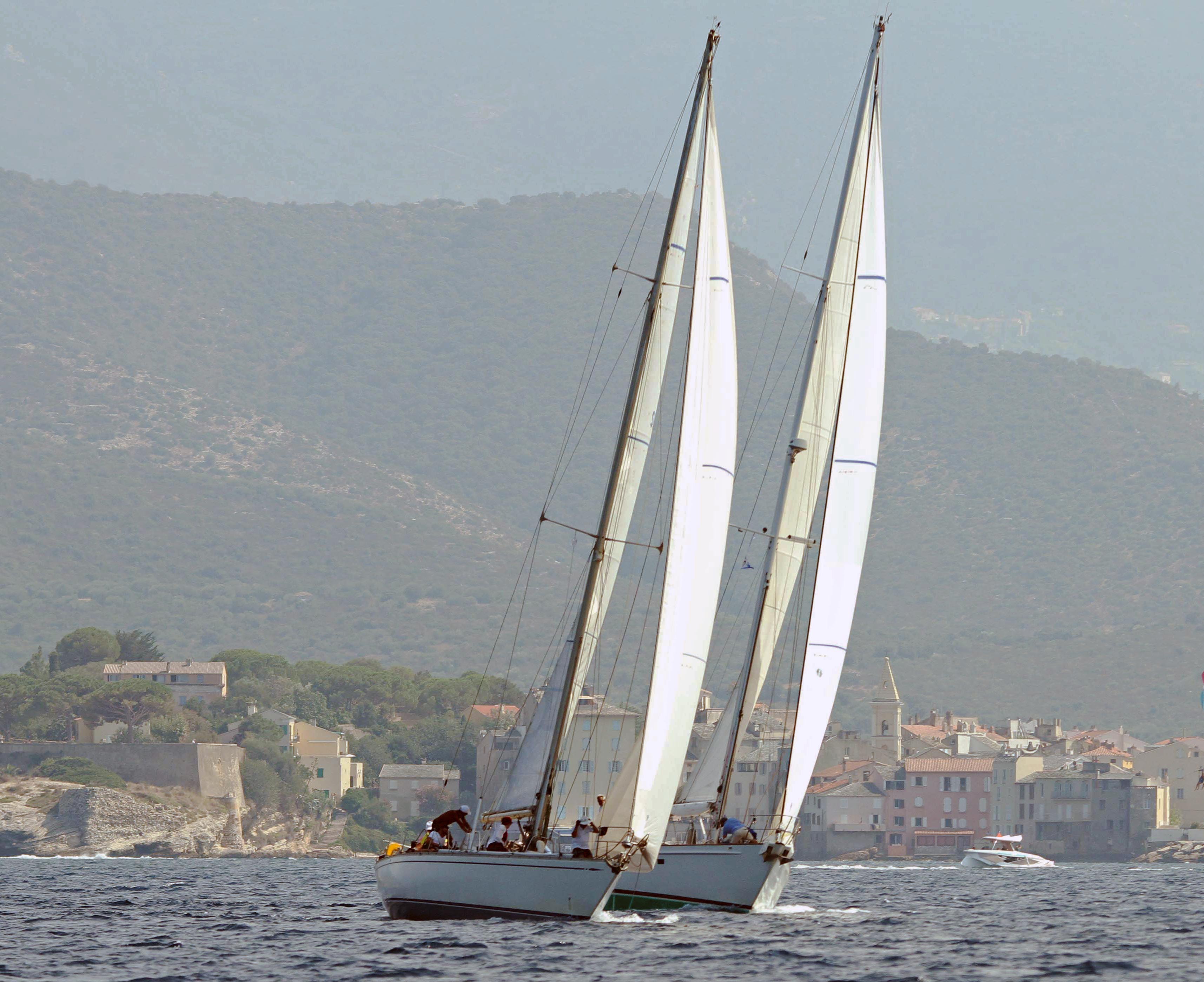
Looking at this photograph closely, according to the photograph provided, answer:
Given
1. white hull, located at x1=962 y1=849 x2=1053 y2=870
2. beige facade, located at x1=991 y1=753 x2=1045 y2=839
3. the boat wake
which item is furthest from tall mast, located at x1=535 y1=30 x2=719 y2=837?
→ beige facade, located at x1=991 y1=753 x2=1045 y2=839

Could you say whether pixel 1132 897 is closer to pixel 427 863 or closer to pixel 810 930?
pixel 810 930

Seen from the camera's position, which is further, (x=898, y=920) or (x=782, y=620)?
(x=898, y=920)

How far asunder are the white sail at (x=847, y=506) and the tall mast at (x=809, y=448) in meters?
0.61

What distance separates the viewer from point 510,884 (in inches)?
1502

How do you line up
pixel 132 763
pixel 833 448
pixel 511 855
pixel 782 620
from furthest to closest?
pixel 132 763
pixel 782 620
pixel 833 448
pixel 511 855

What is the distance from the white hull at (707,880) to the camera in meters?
41.4

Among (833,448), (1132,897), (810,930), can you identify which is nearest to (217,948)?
(810,930)

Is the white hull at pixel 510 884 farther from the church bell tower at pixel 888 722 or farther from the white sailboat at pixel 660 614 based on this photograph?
the church bell tower at pixel 888 722

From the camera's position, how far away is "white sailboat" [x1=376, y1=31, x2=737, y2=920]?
38344 millimetres

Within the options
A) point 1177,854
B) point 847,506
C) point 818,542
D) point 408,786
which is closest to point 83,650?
point 408,786

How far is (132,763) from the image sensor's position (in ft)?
484

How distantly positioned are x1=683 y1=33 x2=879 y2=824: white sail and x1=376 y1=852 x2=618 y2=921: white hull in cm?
613

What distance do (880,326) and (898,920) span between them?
1445 centimetres

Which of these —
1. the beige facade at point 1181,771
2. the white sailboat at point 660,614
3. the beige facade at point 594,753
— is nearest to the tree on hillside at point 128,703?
the beige facade at point 594,753
